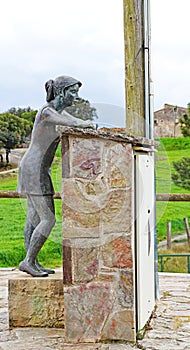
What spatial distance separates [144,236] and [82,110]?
0.98 m

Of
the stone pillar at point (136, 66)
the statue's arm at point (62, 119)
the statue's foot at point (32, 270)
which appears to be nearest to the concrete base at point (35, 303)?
the statue's foot at point (32, 270)

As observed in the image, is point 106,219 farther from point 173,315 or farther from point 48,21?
point 48,21

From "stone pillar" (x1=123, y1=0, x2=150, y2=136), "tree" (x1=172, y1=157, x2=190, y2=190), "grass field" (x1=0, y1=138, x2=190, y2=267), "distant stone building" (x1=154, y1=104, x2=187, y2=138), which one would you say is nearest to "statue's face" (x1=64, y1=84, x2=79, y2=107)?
"stone pillar" (x1=123, y1=0, x2=150, y2=136)

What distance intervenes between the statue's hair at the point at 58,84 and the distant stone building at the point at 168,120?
3826 millimetres

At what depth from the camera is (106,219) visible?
11.8 ft

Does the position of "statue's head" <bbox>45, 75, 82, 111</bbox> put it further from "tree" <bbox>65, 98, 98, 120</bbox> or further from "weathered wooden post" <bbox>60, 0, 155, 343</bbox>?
"weathered wooden post" <bbox>60, 0, 155, 343</bbox>

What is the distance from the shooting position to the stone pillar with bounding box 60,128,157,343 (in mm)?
3578

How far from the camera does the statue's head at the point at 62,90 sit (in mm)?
4027

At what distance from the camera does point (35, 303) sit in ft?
13.2

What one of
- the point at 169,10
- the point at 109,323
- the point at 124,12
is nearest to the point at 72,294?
the point at 109,323

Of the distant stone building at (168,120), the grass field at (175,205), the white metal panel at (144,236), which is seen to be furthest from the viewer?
the grass field at (175,205)

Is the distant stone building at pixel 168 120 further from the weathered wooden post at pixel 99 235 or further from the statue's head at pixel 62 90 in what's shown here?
the weathered wooden post at pixel 99 235

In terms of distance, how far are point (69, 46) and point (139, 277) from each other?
461cm

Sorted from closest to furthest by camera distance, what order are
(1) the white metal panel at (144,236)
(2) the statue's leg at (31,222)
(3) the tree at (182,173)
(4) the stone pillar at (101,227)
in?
(4) the stone pillar at (101,227), (1) the white metal panel at (144,236), (2) the statue's leg at (31,222), (3) the tree at (182,173)
